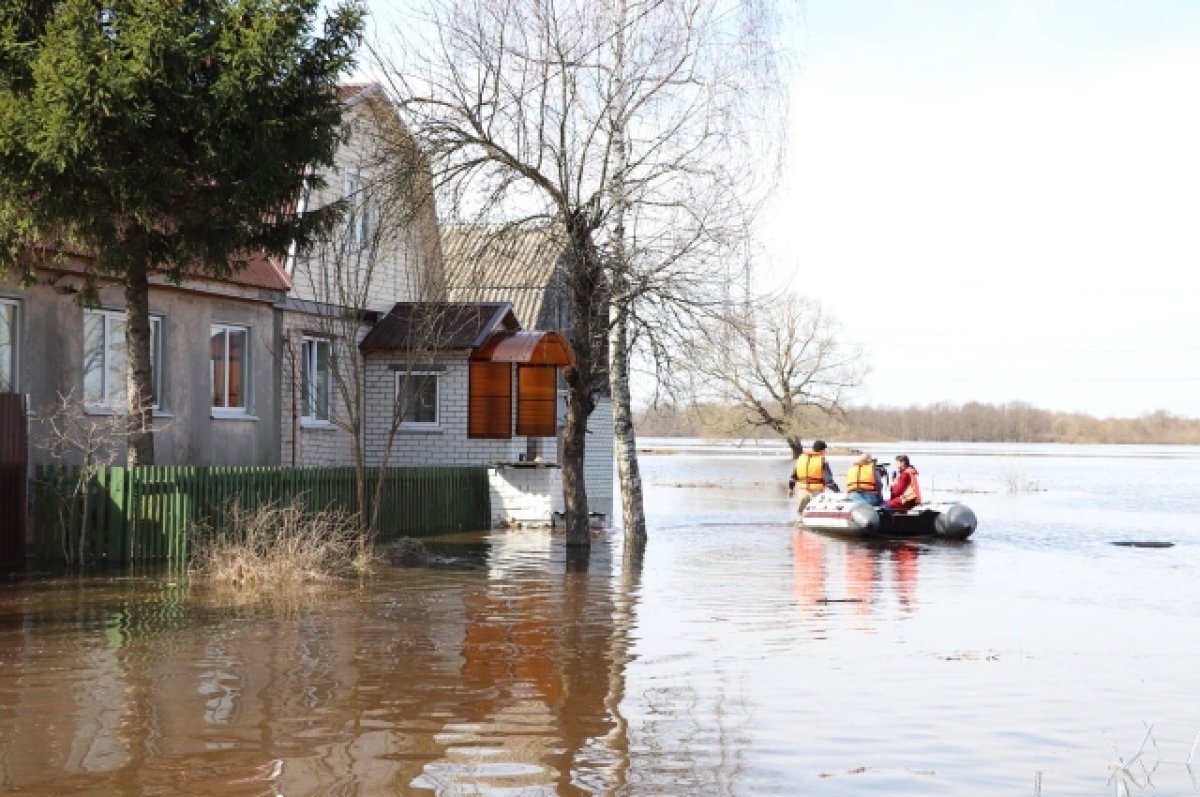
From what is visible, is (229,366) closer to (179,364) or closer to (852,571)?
(179,364)

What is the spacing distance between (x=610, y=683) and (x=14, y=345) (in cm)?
1274

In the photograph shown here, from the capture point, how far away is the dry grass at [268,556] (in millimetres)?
17000

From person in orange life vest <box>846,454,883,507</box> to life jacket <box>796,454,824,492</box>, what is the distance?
1.09 m

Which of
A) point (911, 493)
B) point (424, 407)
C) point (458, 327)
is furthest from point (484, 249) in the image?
point (911, 493)

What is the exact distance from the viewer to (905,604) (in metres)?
16.9

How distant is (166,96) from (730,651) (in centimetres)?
916

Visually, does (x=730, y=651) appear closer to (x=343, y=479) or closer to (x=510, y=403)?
(x=343, y=479)

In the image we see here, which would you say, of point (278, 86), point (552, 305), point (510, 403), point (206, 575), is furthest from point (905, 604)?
point (552, 305)

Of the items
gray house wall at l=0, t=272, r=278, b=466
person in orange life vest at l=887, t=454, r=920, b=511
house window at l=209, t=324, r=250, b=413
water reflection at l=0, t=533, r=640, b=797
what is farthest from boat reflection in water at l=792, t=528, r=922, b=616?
house window at l=209, t=324, r=250, b=413

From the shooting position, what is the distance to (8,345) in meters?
20.5

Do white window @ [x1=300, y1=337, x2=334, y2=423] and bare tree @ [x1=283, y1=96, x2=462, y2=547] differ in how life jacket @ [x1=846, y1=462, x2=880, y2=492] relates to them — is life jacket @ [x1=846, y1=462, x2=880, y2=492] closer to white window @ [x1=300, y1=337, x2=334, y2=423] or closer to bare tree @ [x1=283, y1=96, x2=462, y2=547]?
bare tree @ [x1=283, y1=96, x2=462, y2=547]

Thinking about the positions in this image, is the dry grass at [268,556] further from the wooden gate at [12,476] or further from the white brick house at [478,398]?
the white brick house at [478,398]

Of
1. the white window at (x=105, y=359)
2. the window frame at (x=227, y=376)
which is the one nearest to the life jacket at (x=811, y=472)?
the window frame at (x=227, y=376)

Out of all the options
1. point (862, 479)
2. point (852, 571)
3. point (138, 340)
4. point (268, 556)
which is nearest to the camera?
point (268, 556)
